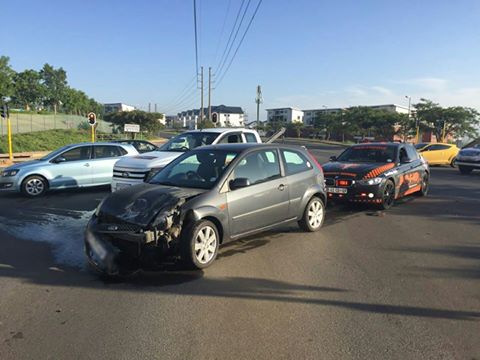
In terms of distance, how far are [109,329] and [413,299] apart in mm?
3128

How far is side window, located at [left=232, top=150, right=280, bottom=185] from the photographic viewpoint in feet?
20.4

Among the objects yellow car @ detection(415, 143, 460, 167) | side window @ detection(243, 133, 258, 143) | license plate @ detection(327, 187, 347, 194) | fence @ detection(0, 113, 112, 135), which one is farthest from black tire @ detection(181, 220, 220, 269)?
fence @ detection(0, 113, 112, 135)

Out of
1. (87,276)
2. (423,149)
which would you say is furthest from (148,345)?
(423,149)

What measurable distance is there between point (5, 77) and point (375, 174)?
59333mm

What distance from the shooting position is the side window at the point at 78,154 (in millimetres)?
12140

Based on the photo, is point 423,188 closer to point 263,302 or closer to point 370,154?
point 370,154

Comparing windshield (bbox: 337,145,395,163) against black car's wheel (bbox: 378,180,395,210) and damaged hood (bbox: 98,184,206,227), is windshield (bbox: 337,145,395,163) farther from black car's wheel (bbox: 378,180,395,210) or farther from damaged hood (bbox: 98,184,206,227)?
damaged hood (bbox: 98,184,206,227)

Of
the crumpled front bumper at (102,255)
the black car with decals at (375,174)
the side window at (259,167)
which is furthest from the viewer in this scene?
the black car with decals at (375,174)

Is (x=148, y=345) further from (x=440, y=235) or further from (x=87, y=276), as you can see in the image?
(x=440, y=235)

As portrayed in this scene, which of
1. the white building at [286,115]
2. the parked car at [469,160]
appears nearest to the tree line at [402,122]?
the parked car at [469,160]

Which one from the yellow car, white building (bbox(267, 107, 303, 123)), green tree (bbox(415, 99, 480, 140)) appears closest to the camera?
the yellow car

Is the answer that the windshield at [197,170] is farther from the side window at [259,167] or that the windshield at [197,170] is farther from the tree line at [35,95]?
the tree line at [35,95]

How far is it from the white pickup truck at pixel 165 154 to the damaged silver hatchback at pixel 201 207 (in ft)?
10.2

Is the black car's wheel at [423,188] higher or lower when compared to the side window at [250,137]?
lower
